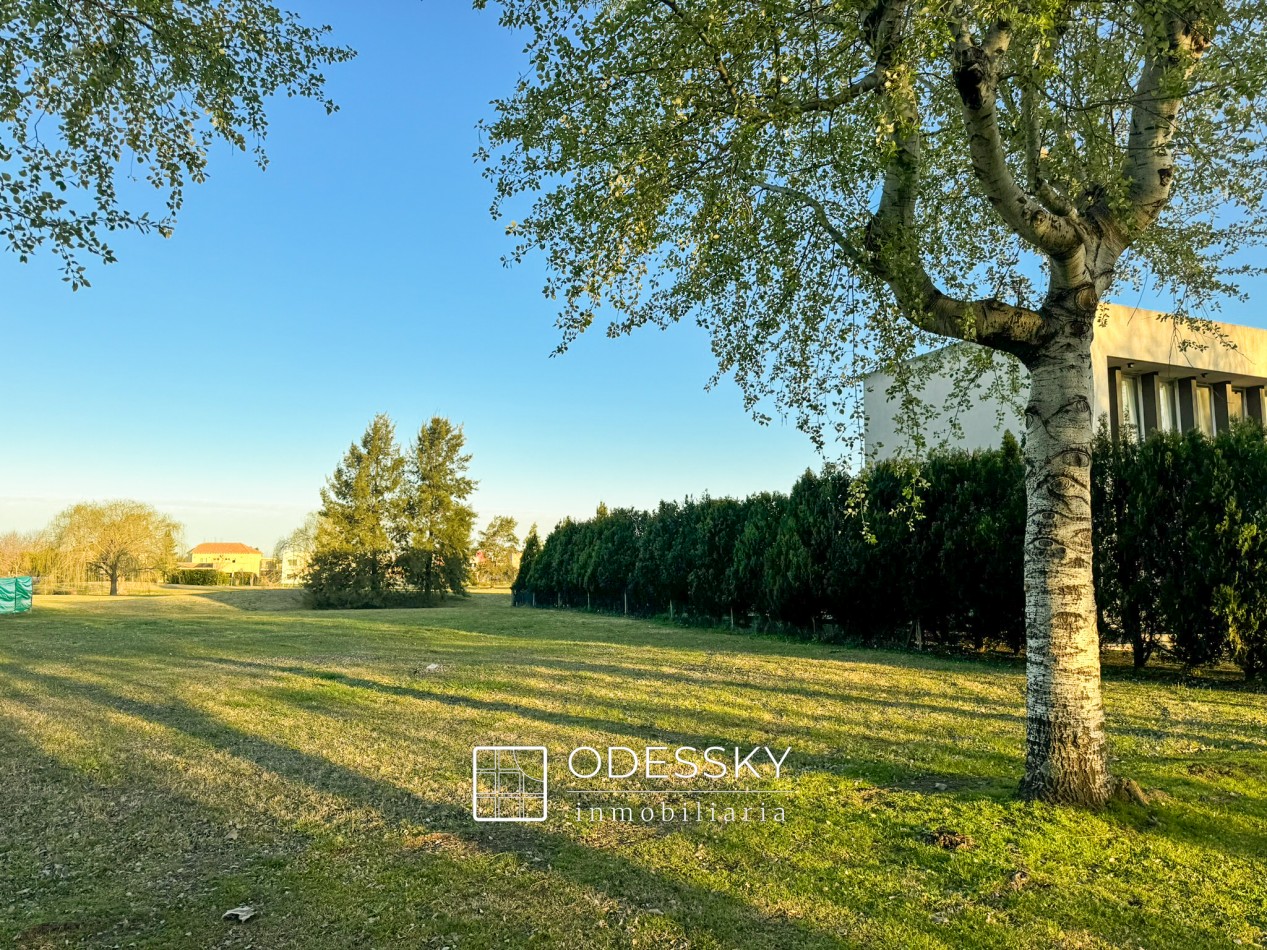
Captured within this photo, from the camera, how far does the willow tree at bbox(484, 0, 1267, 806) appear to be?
428cm

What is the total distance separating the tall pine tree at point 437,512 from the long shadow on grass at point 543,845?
3475 cm

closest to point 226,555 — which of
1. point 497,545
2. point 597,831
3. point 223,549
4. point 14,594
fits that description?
point 223,549

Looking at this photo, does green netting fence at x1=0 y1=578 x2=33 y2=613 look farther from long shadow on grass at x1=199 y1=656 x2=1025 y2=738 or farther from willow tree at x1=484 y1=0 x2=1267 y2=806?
willow tree at x1=484 y1=0 x2=1267 y2=806

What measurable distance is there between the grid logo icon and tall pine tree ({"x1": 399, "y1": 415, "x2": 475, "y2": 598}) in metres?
36.1

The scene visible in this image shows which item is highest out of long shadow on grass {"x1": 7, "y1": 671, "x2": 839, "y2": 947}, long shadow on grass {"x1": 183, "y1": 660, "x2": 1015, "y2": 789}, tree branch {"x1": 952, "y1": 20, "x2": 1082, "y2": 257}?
tree branch {"x1": 952, "y1": 20, "x2": 1082, "y2": 257}

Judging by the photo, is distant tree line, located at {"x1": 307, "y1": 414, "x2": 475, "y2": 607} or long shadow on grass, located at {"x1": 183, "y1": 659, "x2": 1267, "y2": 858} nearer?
long shadow on grass, located at {"x1": 183, "y1": 659, "x2": 1267, "y2": 858}

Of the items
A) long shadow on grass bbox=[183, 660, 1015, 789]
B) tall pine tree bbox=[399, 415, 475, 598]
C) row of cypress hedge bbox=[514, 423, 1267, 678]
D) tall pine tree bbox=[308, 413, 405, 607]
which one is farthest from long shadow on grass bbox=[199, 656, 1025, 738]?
tall pine tree bbox=[399, 415, 475, 598]

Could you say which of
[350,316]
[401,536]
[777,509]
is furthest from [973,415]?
[401,536]

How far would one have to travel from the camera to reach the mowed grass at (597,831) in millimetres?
3057

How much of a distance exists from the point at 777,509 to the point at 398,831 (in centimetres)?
1523

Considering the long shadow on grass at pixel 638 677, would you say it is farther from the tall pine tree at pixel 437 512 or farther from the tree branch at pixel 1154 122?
the tall pine tree at pixel 437 512

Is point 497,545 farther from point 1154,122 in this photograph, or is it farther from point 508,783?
point 1154,122

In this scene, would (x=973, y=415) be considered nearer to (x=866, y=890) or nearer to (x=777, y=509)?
(x=777, y=509)

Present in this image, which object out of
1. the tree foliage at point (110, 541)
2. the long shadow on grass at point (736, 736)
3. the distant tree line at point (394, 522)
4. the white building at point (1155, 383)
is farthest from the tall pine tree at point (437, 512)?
the long shadow on grass at point (736, 736)
